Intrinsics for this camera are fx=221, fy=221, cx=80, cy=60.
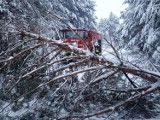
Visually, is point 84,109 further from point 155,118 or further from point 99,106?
point 155,118

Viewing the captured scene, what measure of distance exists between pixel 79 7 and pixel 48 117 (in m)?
22.2

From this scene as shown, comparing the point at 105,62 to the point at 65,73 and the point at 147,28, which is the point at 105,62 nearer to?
the point at 65,73

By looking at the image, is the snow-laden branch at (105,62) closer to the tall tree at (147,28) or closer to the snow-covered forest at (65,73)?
the snow-covered forest at (65,73)

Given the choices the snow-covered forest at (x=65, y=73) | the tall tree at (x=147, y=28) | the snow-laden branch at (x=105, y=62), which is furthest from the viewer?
the tall tree at (x=147, y=28)

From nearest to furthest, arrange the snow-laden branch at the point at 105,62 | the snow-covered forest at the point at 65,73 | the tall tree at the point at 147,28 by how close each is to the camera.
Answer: the snow-laden branch at the point at 105,62 < the snow-covered forest at the point at 65,73 < the tall tree at the point at 147,28

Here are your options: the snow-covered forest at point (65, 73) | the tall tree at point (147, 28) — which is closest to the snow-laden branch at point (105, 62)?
the snow-covered forest at point (65, 73)

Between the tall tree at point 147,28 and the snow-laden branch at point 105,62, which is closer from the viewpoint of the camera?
the snow-laden branch at point 105,62

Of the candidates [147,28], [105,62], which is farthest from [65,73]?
[147,28]

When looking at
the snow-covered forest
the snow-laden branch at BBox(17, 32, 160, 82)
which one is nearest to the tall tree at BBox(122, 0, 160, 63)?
the snow-covered forest

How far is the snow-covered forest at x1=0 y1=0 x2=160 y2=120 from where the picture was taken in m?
3.15

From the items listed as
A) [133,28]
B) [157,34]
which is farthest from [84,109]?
[133,28]

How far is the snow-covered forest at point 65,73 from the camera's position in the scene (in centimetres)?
315

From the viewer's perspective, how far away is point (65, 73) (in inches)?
239

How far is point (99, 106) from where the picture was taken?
5582mm
